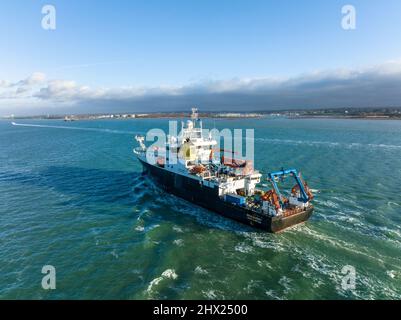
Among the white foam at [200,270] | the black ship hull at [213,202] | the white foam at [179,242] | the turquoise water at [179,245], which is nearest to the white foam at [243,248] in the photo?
the turquoise water at [179,245]

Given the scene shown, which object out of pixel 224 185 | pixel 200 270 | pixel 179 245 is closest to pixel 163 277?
pixel 200 270

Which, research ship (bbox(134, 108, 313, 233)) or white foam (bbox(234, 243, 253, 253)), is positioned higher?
research ship (bbox(134, 108, 313, 233))

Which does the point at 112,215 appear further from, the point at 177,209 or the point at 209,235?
the point at 209,235

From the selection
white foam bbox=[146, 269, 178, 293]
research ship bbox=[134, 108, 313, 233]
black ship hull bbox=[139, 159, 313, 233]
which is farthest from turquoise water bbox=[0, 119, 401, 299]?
research ship bbox=[134, 108, 313, 233]

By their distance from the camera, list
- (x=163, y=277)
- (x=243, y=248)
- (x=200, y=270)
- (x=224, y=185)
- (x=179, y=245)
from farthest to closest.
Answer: (x=224, y=185), (x=179, y=245), (x=243, y=248), (x=200, y=270), (x=163, y=277)

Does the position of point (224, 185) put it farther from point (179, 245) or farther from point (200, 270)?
point (200, 270)

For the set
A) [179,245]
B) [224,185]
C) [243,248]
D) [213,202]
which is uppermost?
[224,185]

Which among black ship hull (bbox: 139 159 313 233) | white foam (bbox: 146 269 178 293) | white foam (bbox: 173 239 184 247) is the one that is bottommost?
white foam (bbox: 146 269 178 293)

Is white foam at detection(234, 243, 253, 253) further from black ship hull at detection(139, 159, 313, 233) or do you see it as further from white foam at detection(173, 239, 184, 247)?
white foam at detection(173, 239, 184, 247)
